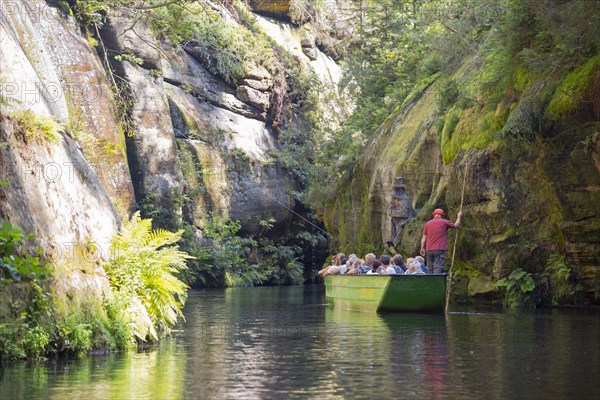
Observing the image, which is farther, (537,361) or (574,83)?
(574,83)

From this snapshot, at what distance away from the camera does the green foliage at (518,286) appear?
24.2m

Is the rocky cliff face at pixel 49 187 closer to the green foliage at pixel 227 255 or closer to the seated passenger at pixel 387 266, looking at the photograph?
the seated passenger at pixel 387 266

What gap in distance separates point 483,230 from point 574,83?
4.91 meters

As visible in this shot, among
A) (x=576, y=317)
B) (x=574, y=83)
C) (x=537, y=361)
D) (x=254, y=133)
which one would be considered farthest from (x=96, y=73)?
(x=537, y=361)

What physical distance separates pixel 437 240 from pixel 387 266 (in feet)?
4.62

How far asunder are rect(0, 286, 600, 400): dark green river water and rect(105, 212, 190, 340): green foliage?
494mm

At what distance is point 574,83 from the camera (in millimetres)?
22781

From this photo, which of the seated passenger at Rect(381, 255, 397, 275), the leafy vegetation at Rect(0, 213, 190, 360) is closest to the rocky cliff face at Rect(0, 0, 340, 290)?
the seated passenger at Rect(381, 255, 397, 275)

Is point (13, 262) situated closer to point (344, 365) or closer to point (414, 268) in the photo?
point (344, 365)

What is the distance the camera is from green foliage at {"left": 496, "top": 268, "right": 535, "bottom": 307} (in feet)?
79.6

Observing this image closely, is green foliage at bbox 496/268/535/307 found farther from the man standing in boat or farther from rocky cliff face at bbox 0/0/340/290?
rocky cliff face at bbox 0/0/340/290

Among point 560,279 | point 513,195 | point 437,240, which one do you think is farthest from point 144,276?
point 513,195

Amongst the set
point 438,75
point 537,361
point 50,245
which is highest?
point 438,75

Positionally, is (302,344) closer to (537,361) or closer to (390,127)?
(537,361)
